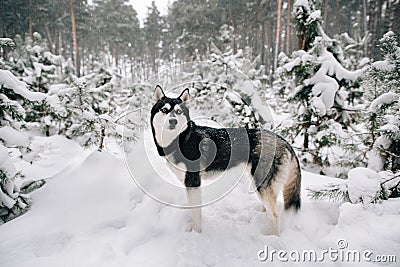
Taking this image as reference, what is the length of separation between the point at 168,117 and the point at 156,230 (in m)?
1.55

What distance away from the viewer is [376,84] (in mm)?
4141

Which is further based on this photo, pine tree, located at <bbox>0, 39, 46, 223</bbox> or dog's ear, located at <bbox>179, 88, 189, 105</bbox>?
dog's ear, located at <bbox>179, 88, 189, 105</bbox>

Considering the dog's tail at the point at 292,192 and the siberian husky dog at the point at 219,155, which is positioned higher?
the siberian husky dog at the point at 219,155

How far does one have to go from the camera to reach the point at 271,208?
2.98 metres

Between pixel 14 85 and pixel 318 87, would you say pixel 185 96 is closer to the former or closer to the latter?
pixel 14 85

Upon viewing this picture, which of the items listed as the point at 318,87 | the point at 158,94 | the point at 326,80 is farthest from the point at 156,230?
the point at 326,80

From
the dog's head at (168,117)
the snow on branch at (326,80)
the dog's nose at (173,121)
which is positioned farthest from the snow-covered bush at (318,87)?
the dog's nose at (173,121)

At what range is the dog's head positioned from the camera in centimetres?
307

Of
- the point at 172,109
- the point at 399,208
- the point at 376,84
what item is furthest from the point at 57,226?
the point at 376,84

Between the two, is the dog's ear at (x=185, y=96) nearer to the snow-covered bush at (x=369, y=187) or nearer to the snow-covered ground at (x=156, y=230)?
the snow-covered ground at (x=156, y=230)

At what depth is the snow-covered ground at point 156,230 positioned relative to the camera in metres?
2.37

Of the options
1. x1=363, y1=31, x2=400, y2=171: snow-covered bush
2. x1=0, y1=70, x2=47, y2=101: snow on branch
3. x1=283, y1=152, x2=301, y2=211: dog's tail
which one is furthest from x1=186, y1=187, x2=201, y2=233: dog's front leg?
x1=0, y1=70, x2=47, y2=101: snow on branch

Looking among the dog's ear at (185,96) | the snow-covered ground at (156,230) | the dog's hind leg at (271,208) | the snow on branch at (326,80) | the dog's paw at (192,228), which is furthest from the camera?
the snow on branch at (326,80)

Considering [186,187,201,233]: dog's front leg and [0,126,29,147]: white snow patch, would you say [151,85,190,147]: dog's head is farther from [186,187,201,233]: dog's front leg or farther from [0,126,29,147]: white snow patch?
[0,126,29,147]: white snow patch
